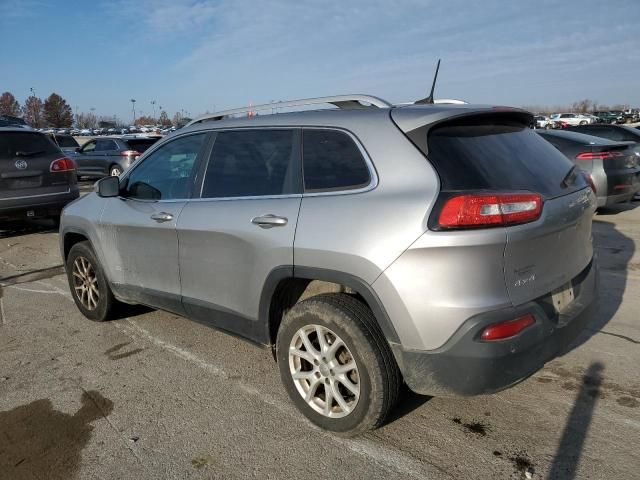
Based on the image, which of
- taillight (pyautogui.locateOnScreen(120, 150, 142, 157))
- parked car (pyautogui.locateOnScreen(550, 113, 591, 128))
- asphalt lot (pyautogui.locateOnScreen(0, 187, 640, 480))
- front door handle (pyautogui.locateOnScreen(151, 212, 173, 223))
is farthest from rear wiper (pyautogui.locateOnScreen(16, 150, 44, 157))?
parked car (pyautogui.locateOnScreen(550, 113, 591, 128))

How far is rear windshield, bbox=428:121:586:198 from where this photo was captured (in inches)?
103

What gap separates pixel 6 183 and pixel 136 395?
6054mm

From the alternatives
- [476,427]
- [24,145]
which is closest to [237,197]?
[476,427]

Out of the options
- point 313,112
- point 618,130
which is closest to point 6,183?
point 313,112

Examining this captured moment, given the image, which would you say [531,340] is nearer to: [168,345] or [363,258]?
[363,258]

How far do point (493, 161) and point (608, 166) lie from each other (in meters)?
7.03

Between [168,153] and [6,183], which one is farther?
[6,183]

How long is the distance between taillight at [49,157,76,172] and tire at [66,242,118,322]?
4222 mm

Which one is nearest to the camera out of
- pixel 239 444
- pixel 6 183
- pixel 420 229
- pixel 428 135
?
pixel 420 229

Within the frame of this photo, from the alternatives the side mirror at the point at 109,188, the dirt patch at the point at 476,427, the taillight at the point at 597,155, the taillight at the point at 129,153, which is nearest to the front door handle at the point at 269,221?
the dirt patch at the point at 476,427

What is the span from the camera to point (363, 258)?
2.65m

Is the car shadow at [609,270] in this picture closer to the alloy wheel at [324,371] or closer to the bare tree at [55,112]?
the alloy wheel at [324,371]

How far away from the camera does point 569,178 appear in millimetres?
3123

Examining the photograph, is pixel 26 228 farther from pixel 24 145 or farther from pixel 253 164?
pixel 253 164
